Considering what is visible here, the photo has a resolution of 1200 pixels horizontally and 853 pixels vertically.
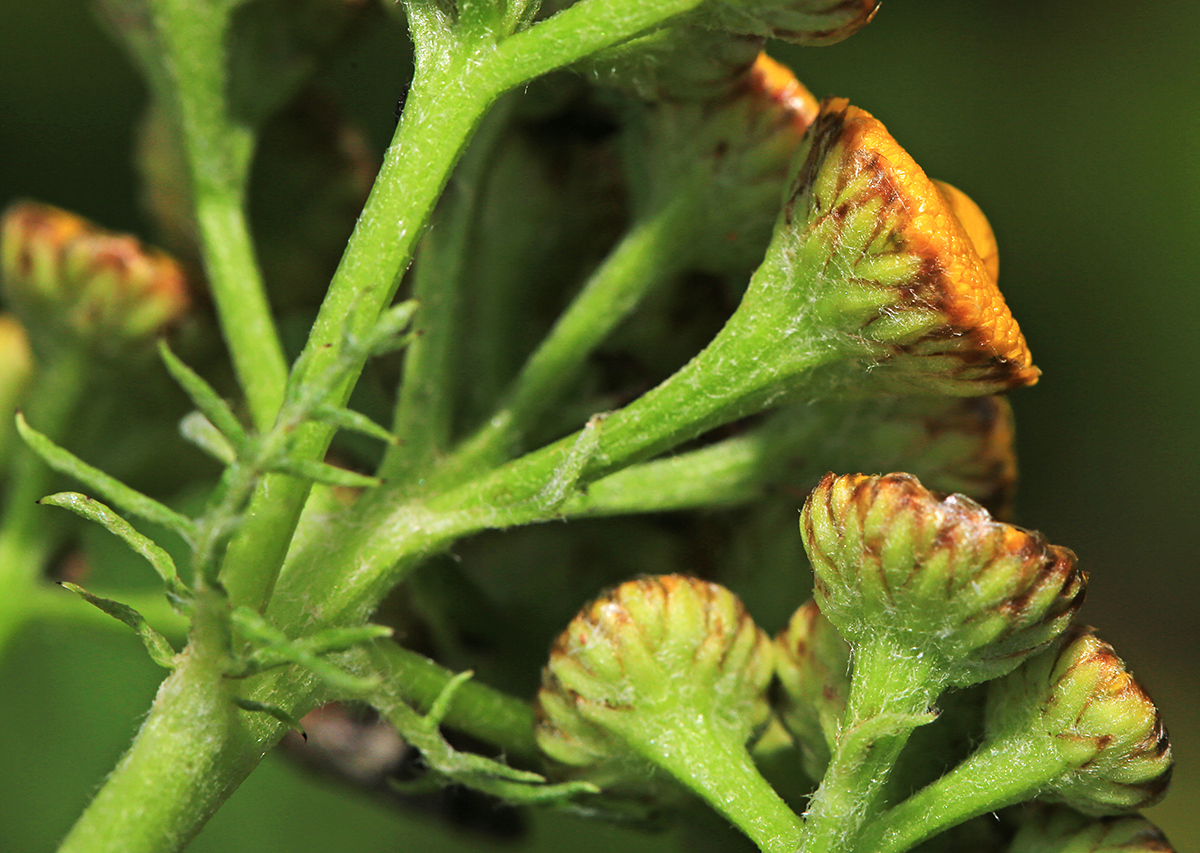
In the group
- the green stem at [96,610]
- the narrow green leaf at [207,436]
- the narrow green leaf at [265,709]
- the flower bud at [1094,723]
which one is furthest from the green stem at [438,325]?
the flower bud at [1094,723]

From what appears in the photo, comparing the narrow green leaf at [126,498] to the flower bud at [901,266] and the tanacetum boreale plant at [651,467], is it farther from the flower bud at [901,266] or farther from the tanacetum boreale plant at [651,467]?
the flower bud at [901,266]

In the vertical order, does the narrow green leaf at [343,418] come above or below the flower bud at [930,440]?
below

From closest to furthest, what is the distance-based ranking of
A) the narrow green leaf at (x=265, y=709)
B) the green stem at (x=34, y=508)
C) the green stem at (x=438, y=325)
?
the narrow green leaf at (x=265, y=709) < the green stem at (x=438, y=325) < the green stem at (x=34, y=508)

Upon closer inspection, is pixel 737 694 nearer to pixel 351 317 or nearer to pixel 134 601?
pixel 351 317

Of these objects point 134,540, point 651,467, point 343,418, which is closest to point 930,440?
point 651,467

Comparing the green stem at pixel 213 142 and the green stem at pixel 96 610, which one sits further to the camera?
the green stem at pixel 96 610

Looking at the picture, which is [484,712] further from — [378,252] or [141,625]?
[378,252]

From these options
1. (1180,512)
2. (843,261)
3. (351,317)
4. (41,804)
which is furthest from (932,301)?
(41,804)
